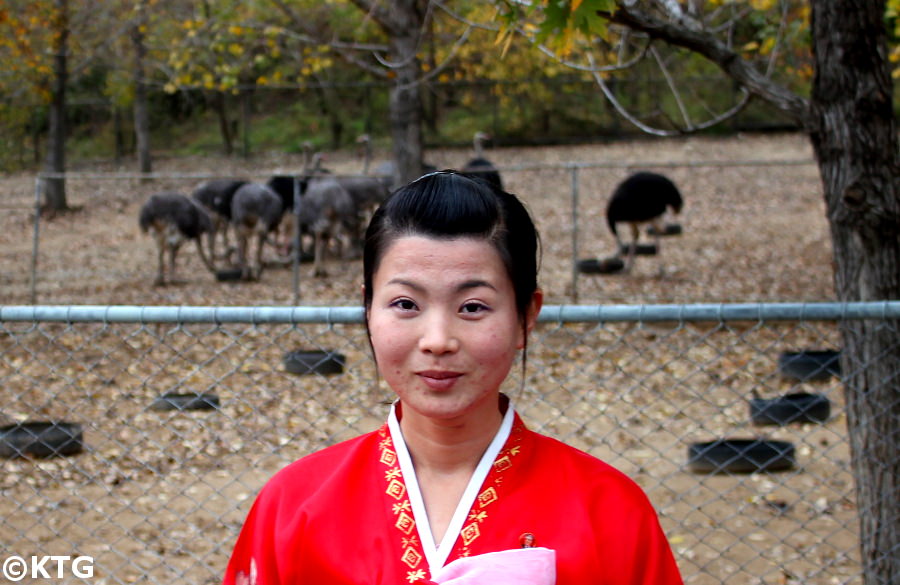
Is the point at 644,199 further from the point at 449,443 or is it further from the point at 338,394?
the point at 449,443

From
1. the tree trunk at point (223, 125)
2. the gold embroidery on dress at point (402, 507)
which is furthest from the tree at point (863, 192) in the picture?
the tree trunk at point (223, 125)

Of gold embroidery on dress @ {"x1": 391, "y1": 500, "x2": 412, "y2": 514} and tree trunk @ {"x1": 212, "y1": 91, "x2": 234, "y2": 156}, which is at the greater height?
tree trunk @ {"x1": 212, "y1": 91, "x2": 234, "y2": 156}

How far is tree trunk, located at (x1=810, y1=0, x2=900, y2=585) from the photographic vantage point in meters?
3.60

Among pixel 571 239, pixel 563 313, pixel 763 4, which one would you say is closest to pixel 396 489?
pixel 563 313

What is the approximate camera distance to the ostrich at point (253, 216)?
13.6 m

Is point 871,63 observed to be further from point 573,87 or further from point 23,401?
point 573,87

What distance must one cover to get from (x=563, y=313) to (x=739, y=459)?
3322 mm

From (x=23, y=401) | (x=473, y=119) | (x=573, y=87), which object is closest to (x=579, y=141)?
(x=573, y=87)

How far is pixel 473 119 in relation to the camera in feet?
99.7

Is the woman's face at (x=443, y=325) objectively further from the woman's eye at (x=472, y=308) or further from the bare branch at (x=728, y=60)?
the bare branch at (x=728, y=60)

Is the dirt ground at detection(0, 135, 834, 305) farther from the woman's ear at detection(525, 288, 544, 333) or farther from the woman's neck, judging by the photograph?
the woman's neck

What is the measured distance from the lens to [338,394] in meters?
7.66

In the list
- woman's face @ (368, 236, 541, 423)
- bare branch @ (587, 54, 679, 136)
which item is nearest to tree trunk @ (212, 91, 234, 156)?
bare branch @ (587, 54, 679, 136)

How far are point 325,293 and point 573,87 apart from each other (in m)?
18.3
